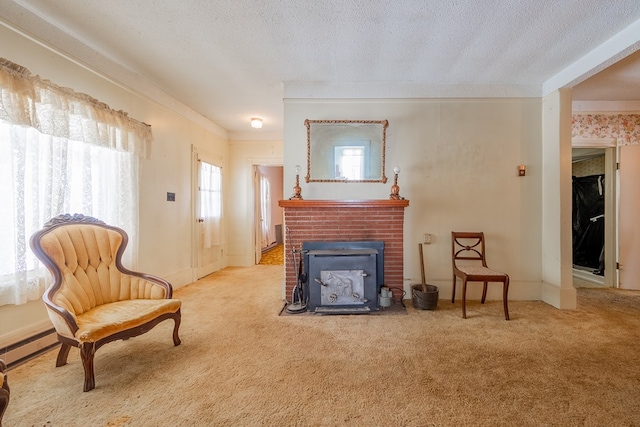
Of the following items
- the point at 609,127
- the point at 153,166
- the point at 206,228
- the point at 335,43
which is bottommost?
the point at 206,228

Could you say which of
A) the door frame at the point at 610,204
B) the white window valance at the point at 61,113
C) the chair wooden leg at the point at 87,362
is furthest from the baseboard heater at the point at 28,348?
the door frame at the point at 610,204

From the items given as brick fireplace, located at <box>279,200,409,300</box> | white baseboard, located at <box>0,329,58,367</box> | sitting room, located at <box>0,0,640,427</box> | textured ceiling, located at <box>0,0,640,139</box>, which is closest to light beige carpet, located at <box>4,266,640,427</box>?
sitting room, located at <box>0,0,640,427</box>

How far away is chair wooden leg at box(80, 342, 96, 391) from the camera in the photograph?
1.61m

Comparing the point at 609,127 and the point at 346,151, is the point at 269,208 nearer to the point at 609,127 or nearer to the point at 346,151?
the point at 346,151

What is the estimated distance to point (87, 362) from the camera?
162 cm

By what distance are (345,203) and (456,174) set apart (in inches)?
55.5

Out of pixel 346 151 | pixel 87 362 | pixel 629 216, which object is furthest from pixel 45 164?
pixel 629 216

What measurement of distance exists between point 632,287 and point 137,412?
5616 mm

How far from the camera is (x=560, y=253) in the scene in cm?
295

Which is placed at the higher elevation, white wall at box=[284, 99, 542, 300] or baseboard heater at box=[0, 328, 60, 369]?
white wall at box=[284, 99, 542, 300]

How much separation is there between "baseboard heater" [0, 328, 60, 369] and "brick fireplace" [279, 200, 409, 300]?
2.03 metres

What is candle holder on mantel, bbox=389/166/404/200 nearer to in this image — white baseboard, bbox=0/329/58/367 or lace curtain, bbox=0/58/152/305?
lace curtain, bbox=0/58/152/305

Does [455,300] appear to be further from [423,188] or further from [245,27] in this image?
[245,27]

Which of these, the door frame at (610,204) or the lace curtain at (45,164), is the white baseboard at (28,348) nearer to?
the lace curtain at (45,164)
